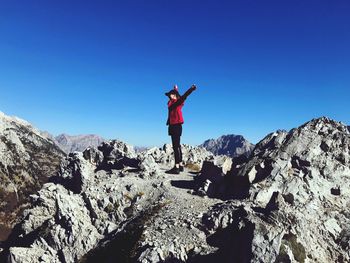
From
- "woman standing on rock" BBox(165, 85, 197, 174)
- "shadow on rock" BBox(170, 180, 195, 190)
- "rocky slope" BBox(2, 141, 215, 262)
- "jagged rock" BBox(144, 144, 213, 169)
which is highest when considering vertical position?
"jagged rock" BBox(144, 144, 213, 169)

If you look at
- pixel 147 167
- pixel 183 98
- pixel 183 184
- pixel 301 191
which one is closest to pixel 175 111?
pixel 183 98

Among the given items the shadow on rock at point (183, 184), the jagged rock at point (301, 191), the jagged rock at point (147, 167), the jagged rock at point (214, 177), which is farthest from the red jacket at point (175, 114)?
the jagged rock at point (147, 167)

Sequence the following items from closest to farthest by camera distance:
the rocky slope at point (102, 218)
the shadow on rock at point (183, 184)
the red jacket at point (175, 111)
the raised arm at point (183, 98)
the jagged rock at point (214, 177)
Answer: the raised arm at point (183, 98) → the rocky slope at point (102, 218) → the red jacket at point (175, 111) → the jagged rock at point (214, 177) → the shadow on rock at point (183, 184)

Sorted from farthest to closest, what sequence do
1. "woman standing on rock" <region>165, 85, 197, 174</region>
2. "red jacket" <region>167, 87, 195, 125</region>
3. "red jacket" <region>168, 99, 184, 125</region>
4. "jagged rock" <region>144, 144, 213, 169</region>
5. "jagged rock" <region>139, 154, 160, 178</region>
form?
"jagged rock" <region>144, 144, 213, 169</region> < "jagged rock" <region>139, 154, 160, 178</region> < "red jacket" <region>168, 99, 184, 125</region> < "woman standing on rock" <region>165, 85, 197, 174</region> < "red jacket" <region>167, 87, 195, 125</region>

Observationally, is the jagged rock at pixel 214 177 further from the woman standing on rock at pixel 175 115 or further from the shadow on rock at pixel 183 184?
the woman standing on rock at pixel 175 115

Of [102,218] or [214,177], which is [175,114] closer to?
[214,177]

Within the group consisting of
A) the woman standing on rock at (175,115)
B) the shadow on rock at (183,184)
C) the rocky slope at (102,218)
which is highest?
the woman standing on rock at (175,115)

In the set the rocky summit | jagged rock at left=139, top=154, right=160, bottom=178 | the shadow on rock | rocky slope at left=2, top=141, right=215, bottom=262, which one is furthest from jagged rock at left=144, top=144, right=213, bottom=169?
the shadow on rock

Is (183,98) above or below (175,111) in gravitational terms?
above

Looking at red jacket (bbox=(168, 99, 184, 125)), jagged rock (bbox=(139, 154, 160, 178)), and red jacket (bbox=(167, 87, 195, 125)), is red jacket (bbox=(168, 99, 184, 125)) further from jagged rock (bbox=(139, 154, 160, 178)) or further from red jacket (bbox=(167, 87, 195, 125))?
jagged rock (bbox=(139, 154, 160, 178))

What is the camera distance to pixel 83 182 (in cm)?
4403

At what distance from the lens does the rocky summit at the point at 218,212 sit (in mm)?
24484

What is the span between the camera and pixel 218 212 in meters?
28.0

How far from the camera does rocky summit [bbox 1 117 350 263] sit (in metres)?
24.5
